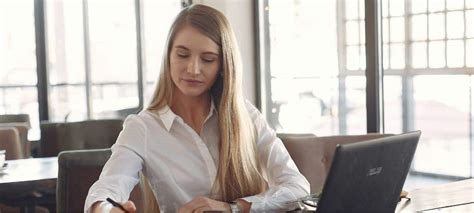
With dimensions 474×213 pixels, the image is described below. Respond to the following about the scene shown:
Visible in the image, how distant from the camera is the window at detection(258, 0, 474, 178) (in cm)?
361

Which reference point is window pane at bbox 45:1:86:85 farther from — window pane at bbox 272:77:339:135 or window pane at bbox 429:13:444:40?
window pane at bbox 429:13:444:40

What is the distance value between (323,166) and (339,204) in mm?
1237

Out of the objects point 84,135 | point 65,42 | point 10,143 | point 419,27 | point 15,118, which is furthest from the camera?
point 65,42

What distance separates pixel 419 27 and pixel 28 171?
2.23m

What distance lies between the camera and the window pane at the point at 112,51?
5164 mm

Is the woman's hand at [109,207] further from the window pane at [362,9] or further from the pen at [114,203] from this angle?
the window pane at [362,9]

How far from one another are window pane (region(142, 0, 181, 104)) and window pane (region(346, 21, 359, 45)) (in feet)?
5.03

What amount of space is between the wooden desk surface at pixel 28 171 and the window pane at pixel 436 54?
206cm

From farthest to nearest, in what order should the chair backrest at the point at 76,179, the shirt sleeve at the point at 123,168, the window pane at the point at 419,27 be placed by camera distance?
the window pane at the point at 419,27 → the chair backrest at the point at 76,179 → the shirt sleeve at the point at 123,168

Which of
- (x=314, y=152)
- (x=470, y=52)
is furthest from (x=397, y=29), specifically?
(x=314, y=152)

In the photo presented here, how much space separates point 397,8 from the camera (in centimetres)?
385

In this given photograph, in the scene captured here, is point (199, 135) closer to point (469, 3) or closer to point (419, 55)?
point (469, 3)

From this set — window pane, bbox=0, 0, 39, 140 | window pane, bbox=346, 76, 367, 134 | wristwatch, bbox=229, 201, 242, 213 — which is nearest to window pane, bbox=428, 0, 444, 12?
window pane, bbox=346, 76, 367, 134

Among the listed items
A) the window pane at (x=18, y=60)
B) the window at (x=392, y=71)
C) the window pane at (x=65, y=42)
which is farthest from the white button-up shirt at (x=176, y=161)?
the window pane at (x=65, y=42)
